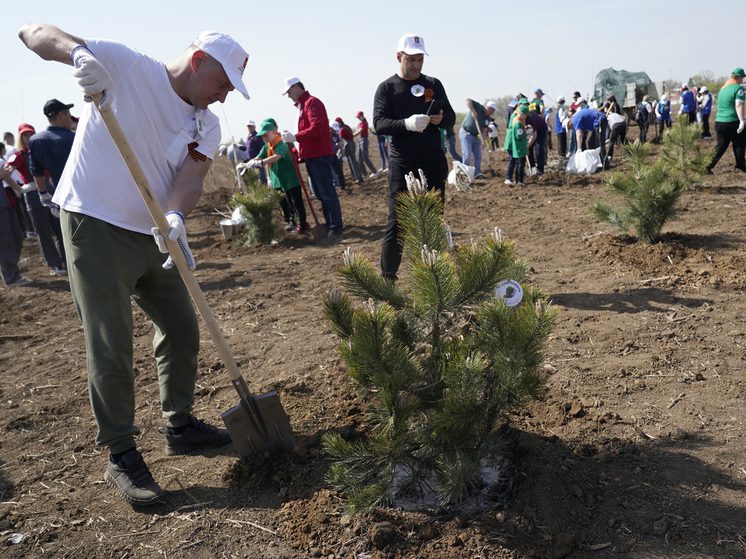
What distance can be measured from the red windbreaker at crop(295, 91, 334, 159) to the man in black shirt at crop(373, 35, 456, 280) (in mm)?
3316

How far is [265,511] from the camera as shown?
2.51 metres

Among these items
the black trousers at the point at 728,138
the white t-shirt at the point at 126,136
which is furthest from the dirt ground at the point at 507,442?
the black trousers at the point at 728,138

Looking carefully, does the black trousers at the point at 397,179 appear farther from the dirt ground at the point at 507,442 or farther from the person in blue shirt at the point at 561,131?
the person in blue shirt at the point at 561,131

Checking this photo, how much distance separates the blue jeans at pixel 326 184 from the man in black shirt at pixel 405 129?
11.3ft

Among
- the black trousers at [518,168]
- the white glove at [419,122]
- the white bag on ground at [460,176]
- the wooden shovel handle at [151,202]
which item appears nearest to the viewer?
the wooden shovel handle at [151,202]

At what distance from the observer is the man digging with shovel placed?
246 centimetres

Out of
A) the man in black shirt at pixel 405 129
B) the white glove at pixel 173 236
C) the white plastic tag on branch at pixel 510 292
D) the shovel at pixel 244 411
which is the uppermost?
the man in black shirt at pixel 405 129

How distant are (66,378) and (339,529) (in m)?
2.97

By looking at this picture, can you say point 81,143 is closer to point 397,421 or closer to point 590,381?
point 397,421

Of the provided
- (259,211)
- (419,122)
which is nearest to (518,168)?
(259,211)

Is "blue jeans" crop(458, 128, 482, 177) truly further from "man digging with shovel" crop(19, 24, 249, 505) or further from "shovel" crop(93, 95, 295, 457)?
"shovel" crop(93, 95, 295, 457)

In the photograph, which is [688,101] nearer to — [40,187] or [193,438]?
[40,187]

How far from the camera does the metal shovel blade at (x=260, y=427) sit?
107 inches

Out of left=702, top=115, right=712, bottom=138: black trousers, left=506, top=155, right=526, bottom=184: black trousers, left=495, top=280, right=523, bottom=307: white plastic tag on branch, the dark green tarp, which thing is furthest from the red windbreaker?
the dark green tarp
